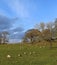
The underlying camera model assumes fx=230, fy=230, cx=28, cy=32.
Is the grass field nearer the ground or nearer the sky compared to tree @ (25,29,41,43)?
nearer the ground

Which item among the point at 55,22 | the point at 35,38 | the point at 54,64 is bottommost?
the point at 54,64

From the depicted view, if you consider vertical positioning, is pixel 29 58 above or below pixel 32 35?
below

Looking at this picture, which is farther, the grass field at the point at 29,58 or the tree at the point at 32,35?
the tree at the point at 32,35

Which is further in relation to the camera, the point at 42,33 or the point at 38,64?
the point at 42,33

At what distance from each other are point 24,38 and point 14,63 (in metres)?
77.6

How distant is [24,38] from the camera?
99.1 m

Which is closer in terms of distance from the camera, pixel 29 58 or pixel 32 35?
pixel 29 58

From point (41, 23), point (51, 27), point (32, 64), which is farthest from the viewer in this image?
point (41, 23)

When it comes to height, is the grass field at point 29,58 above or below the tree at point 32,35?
below

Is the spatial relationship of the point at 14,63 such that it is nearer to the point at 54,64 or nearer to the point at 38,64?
the point at 38,64

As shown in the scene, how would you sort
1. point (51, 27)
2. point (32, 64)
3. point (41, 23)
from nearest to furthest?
point (32, 64) < point (51, 27) < point (41, 23)

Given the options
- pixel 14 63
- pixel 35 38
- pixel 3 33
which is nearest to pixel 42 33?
pixel 35 38

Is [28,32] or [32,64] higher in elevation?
[28,32]

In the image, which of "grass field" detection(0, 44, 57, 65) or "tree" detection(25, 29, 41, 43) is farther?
"tree" detection(25, 29, 41, 43)
